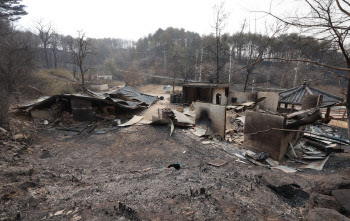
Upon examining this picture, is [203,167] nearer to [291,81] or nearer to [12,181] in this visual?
[12,181]

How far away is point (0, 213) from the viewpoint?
2.88 meters

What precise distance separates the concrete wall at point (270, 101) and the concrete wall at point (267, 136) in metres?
6.96

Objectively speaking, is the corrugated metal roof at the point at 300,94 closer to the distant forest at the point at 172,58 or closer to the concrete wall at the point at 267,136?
the concrete wall at the point at 267,136

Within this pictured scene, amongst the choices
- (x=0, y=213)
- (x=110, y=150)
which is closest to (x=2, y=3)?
(x=110, y=150)

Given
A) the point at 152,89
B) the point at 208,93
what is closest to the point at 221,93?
the point at 208,93

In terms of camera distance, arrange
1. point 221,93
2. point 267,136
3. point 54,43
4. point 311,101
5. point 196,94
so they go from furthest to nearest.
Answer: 1. point 54,43
2. point 196,94
3. point 221,93
4. point 311,101
5. point 267,136

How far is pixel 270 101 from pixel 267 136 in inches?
330

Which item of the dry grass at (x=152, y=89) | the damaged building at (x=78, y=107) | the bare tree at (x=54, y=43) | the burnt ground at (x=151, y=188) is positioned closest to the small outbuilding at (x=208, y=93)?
the damaged building at (x=78, y=107)

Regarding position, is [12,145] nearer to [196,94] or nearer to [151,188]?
[151,188]

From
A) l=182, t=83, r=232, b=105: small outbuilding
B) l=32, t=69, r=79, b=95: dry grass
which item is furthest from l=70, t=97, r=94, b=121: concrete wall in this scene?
l=32, t=69, r=79, b=95: dry grass

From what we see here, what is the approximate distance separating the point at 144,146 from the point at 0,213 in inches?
→ 233

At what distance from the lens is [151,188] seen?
163 inches

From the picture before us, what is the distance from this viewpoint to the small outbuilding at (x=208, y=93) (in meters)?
16.5

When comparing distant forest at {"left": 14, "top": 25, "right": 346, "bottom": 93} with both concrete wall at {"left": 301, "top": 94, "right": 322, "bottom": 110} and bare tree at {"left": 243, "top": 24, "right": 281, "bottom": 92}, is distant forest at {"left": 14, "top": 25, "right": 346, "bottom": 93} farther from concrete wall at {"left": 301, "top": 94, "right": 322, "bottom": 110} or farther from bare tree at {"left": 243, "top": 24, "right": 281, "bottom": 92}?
concrete wall at {"left": 301, "top": 94, "right": 322, "bottom": 110}
